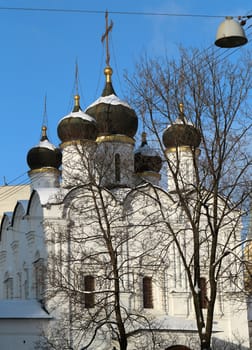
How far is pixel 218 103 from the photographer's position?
15.2m

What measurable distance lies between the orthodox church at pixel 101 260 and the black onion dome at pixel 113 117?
0.12ft

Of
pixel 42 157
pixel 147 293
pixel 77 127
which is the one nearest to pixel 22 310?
pixel 147 293

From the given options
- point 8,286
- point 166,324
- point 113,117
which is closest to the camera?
point 166,324

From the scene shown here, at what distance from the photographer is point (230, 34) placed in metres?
10.6

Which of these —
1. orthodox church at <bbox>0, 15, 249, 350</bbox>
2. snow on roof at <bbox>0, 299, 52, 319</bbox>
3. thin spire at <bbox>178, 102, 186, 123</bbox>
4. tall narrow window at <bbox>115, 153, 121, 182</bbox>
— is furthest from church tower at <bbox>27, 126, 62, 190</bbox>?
thin spire at <bbox>178, 102, 186, 123</bbox>

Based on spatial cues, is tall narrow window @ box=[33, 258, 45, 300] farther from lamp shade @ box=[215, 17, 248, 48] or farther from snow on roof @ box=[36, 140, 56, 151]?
lamp shade @ box=[215, 17, 248, 48]

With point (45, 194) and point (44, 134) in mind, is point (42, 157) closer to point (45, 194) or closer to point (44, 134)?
point (44, 134)

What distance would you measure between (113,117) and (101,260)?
19.6 ft

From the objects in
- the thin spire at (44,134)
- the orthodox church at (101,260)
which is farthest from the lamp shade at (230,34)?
the thin spire at (44,134)

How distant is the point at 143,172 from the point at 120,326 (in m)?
12.3

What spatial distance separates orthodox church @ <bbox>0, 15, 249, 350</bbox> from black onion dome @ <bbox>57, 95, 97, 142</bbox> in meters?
0.04

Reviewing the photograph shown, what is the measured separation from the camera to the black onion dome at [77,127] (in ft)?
84.7

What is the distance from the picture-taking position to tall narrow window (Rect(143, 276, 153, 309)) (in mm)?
24672

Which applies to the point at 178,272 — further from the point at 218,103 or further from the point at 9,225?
the point at 218,103
